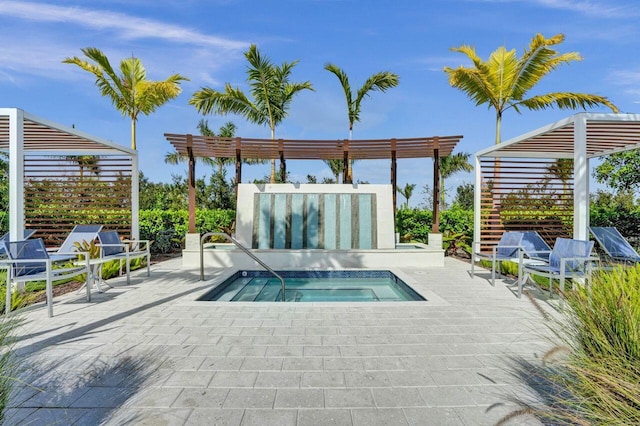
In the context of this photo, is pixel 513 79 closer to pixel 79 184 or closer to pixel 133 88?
pixel 133 88

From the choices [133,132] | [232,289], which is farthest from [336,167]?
[232,289]

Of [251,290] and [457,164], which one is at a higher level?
[457,164]

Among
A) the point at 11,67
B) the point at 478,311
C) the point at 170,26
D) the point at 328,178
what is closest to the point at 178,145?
the point at 170,26

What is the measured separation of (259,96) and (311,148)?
5.66 metres

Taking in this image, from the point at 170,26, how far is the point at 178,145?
334 centimetres

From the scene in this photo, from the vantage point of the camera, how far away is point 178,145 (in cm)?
998

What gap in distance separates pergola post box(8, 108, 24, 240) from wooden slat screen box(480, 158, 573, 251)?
1144 centimetres

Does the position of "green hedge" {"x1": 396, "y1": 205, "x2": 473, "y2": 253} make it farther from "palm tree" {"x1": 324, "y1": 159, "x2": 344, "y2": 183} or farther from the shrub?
"palm tree" {"x1": 324, "y1": 159, "x2": 344, "y2": 183}

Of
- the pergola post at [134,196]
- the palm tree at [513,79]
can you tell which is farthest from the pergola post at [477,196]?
the pergola post at [134,196]

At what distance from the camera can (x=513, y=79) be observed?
12633 millimetres

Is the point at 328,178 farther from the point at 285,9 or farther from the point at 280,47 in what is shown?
the point at 285,9

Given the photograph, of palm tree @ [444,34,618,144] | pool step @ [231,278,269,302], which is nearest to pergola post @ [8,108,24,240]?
pool step @ [231,278,269,302]

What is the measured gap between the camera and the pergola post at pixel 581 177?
6324 mm

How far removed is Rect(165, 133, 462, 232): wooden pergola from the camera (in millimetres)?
9930
